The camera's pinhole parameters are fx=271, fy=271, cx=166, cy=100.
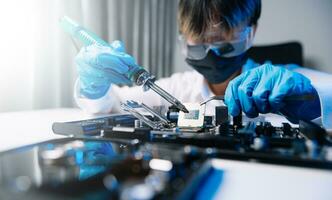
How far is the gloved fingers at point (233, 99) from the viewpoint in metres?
0.57

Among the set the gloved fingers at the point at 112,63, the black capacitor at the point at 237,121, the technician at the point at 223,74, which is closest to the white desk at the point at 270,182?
the black capacitor at the point at 237,121

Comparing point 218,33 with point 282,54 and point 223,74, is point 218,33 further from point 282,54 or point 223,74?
point 282,54

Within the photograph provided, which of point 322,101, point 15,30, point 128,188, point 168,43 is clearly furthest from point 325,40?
point 128,188

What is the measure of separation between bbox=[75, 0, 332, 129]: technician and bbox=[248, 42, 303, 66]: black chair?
50cm

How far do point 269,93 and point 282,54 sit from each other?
3.53 ft

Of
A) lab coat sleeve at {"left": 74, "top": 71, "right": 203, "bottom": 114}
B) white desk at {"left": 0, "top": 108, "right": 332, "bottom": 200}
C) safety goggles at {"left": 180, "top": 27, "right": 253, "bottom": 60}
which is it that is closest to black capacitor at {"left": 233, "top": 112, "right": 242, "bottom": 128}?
white desk at {"left": 0, "top": 108, "right": 332, "bottom": 200}

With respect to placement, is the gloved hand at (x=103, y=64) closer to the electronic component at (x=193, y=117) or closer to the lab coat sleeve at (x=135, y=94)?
the lab coat sleeve at (x=135, y=94)

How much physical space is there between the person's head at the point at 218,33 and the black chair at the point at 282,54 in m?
0.61

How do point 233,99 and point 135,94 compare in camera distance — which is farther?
point 135,94

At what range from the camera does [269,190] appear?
0.86 feet

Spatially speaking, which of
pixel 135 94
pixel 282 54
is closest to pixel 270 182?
pixel 135 94

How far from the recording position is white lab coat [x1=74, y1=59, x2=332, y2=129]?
0.68 metres

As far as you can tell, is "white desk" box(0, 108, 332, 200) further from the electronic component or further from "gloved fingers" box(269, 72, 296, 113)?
"gloved fingers" box(269, 72, 296, 113)

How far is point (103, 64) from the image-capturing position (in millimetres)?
769
